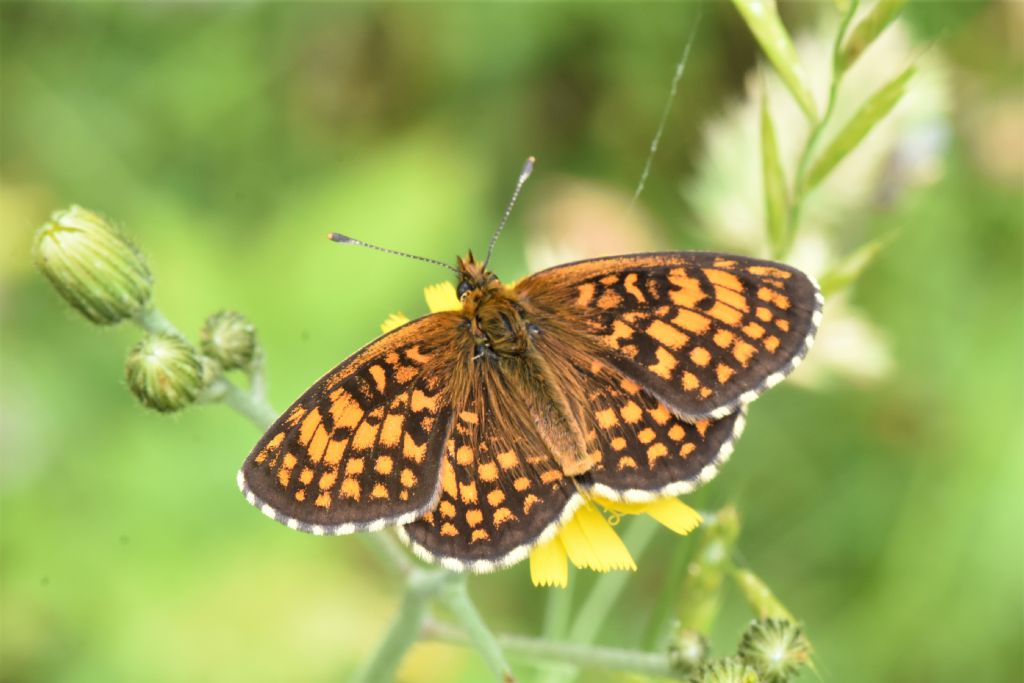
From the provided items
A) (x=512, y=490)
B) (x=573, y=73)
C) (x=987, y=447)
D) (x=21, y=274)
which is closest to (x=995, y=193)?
(x=987, y=447)

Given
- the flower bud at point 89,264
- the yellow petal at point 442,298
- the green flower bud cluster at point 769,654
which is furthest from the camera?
the yellow petal at point 442,298

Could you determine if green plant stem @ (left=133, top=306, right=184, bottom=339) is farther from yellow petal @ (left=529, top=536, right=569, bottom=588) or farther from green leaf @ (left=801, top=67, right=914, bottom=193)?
green leaf @ (left=801, top=67, right=914, bottom=193)

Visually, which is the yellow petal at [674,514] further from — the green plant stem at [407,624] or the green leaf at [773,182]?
the green leaf at [773,182]

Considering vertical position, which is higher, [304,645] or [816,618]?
[816,618]

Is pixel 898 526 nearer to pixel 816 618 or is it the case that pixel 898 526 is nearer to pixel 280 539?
pixel 816 618

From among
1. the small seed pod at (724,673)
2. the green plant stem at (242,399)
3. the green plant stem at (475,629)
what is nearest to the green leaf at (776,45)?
the small seed pod at (724,673)

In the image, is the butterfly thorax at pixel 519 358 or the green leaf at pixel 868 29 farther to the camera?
the butterfly thorax at pixel 519 358
